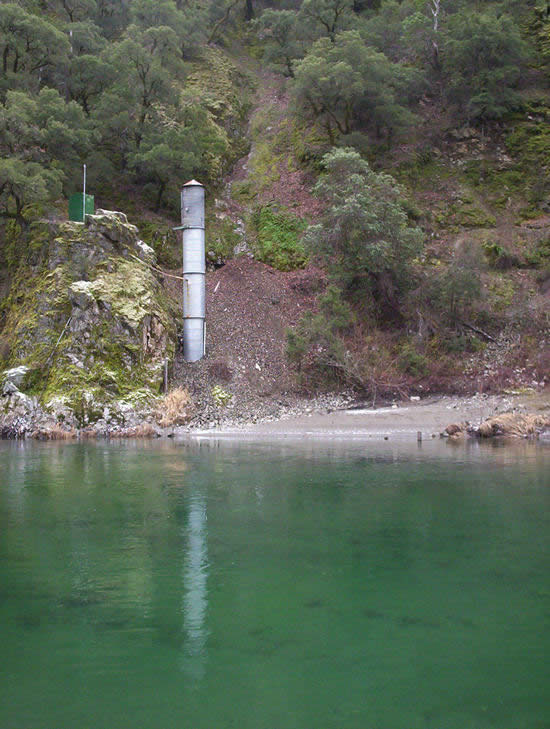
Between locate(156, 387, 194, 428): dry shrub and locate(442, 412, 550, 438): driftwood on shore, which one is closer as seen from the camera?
locate(442, 412, 550, 438): driftwood on shore

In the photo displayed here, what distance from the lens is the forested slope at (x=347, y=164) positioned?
100 ft

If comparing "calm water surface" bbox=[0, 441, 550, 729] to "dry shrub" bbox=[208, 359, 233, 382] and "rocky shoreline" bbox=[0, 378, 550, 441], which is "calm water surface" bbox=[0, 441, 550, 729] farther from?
"dry shrub" bbox=[208, 359, 233, 382]

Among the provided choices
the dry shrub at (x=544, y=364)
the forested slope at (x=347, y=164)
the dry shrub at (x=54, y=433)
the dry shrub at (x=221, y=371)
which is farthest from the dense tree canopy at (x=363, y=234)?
the dry shrub at (x=54, y=433)

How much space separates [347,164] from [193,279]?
9.55 m

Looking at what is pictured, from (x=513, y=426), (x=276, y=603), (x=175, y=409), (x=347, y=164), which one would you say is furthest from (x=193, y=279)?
(x=276, y=603)

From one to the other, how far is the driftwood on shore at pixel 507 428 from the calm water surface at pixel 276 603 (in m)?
9.00

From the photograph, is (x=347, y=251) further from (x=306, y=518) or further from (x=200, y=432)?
(x=306, y=518)

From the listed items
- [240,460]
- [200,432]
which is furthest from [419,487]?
[200,432]

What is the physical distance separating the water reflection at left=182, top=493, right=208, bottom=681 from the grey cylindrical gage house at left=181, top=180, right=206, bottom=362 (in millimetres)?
19536

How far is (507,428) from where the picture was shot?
2467 cm

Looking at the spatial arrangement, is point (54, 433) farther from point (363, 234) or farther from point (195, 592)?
point (195, 592)

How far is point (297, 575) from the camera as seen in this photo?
8.77 meters

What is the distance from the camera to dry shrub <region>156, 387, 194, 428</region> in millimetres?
27562

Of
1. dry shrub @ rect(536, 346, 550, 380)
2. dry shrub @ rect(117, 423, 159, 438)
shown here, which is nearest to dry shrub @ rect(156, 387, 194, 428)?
dry shrub @ rect(117, 423, 159, 438)
